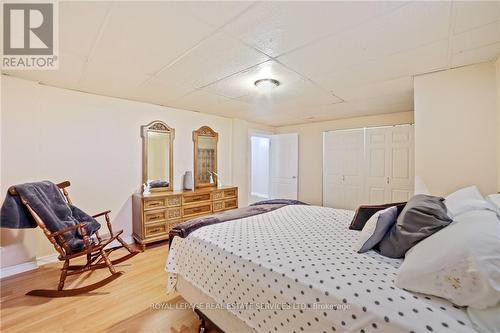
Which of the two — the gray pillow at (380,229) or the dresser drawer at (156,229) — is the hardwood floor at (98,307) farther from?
the gray pillow at (380,229)

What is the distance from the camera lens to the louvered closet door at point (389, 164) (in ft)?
12.9

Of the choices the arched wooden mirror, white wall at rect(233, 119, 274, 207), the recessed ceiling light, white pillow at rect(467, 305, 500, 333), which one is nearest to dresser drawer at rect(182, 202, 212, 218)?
the arched wooden mirror

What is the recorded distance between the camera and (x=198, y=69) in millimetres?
2225

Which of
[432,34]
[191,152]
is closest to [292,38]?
[432,34]

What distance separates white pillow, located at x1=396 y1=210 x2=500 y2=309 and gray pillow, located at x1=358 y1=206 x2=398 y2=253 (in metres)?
0.31

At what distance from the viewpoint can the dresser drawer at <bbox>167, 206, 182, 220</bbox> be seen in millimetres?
3402

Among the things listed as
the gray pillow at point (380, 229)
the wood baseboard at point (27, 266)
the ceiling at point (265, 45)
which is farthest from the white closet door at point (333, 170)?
the wood baseboard at point (27, 266)

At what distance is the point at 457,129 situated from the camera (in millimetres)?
2143

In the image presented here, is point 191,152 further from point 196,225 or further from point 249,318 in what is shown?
point 249,318

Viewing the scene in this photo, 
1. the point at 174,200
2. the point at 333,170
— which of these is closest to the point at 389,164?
the point at 333,170

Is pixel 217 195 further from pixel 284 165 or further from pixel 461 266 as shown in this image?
pixel 461 266

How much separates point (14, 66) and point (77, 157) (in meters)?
1.18

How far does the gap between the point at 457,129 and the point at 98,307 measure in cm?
375

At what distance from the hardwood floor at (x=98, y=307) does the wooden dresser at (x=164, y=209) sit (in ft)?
2.55
